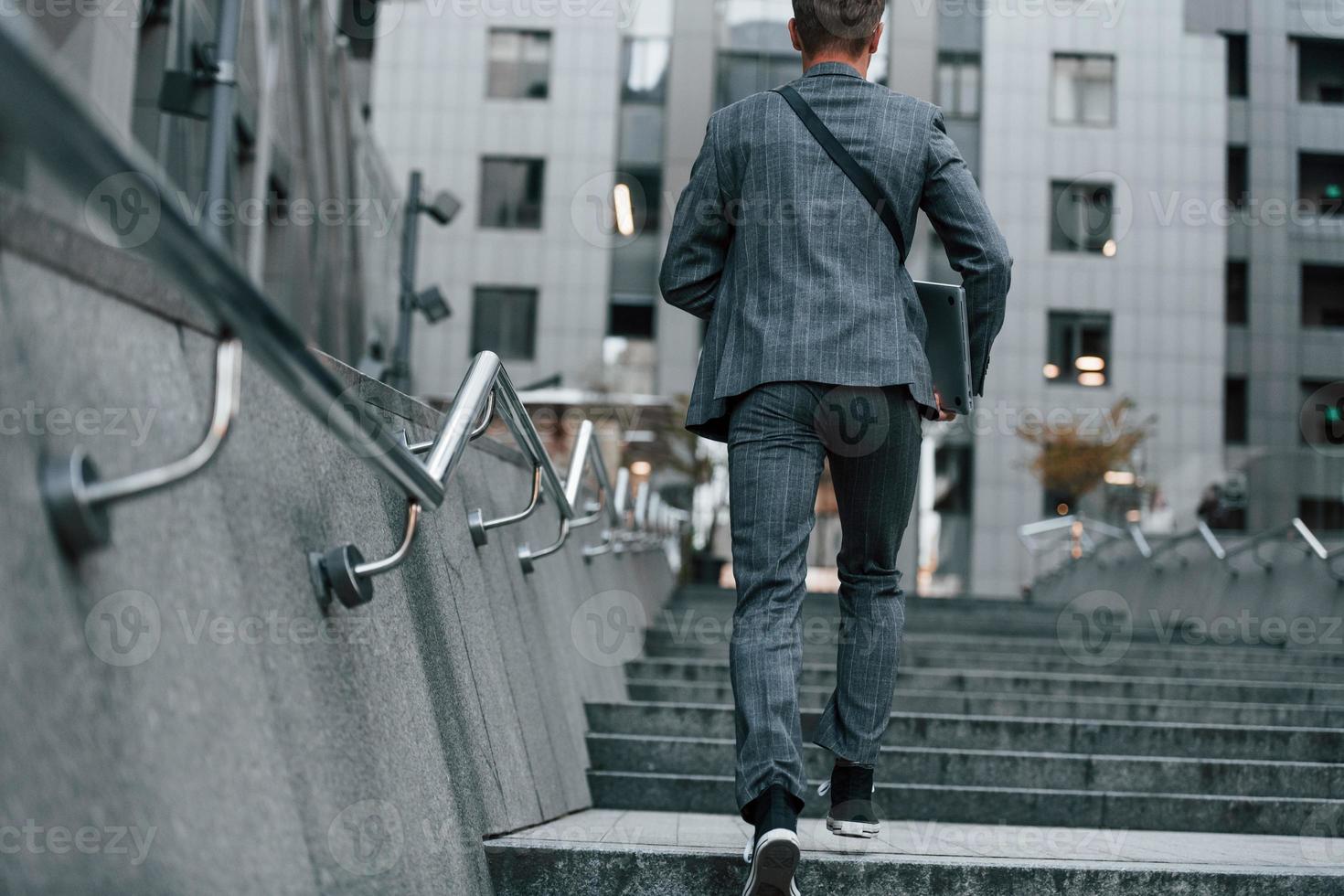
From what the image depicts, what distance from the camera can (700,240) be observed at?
3.12 meters

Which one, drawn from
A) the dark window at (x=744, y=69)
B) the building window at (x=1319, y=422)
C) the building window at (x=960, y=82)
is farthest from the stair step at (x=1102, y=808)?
the building window at (x=1319, y=422)

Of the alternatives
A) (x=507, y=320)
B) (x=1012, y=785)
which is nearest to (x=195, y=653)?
(x=1012, y=785)

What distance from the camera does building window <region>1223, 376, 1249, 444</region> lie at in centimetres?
2989

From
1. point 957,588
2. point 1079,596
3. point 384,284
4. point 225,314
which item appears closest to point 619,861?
point 225,314

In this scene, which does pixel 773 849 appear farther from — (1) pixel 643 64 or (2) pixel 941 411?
(1) pixel 643 64

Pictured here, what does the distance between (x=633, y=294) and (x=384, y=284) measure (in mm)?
7052

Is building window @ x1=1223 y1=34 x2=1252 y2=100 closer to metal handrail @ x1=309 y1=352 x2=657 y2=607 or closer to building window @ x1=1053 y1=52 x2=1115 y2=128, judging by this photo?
building window @ x1=1053 y1=52 x2=1115 y2=128

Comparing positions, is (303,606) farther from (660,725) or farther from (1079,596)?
(1079,596)

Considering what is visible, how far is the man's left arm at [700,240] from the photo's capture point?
311 cm

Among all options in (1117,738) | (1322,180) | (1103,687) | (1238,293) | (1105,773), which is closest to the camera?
(1105,773)

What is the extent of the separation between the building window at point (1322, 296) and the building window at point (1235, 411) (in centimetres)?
265

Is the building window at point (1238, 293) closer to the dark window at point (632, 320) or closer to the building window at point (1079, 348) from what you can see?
→ the building window at point (1079, 348)

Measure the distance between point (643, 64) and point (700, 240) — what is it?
2600 cm

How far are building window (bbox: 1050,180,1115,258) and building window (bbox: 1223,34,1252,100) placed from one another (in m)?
5.47
